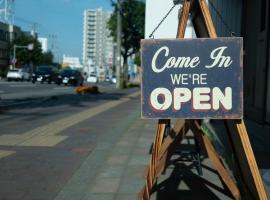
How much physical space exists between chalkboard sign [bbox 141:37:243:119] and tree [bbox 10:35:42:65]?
9870 centimetres

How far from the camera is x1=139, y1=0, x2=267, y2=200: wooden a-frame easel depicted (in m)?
4.65

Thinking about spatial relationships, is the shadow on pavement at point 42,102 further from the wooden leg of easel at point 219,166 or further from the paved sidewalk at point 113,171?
the wooden leg of easel at point 219,166

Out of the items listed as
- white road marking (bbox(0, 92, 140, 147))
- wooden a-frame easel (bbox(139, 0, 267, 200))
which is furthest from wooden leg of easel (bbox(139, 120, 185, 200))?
white road marking (bbox(0, 92, 140, 147))

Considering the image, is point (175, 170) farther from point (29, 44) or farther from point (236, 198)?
point (29, 44)

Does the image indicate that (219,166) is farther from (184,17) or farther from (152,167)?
(184,17)

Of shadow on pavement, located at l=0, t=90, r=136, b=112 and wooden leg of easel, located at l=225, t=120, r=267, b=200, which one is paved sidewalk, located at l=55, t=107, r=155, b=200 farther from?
shadow on pavement, located at l=0, t=90, r=136, b=112

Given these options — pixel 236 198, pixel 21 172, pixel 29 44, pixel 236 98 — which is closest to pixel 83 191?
pixel 21 172

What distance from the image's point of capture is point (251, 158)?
466cm

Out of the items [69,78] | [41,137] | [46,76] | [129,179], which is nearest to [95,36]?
[46,76]

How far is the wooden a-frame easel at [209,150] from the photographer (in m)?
4.65

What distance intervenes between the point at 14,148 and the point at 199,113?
205 inches

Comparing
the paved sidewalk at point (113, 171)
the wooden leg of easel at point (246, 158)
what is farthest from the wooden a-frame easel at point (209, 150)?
the paved sidewalk at point (113, 171)

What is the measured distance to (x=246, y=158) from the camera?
4.70m

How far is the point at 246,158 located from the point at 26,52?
99218 mm
